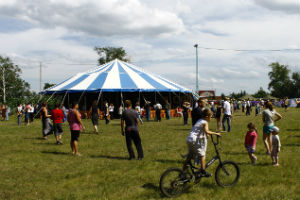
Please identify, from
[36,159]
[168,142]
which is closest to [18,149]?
[36,159]

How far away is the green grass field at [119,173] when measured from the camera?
5430 millimetres

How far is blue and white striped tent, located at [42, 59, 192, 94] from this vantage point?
24766 mm

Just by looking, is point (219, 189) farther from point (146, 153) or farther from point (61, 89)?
point (61, 89)

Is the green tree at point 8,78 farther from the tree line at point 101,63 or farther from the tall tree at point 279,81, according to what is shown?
the tall tree at point 279,81

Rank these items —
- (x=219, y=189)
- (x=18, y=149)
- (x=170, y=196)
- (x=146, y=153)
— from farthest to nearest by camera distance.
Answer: (x=18, y=149), (x=146, y=153), (x=219, y=189), (x=170, y=196)

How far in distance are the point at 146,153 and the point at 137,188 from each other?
345 cm

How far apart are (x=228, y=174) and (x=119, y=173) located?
2.46 meters

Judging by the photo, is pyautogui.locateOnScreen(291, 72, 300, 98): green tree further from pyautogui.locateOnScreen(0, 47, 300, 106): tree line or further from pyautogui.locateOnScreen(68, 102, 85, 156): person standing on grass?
pyautogui.locateOnScreen(68, 102, 85, 156): person standing on grass

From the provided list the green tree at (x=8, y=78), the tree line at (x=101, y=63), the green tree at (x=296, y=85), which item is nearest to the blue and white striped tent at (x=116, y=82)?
the tree line at (x=101, y=63)

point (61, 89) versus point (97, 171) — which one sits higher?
point (61, 89)

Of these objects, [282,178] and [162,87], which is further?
[162,87]

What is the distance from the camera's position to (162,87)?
85.1 feet

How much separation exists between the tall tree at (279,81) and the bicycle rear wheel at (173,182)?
92.6 m

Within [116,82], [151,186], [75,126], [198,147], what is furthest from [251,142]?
[116,82]
